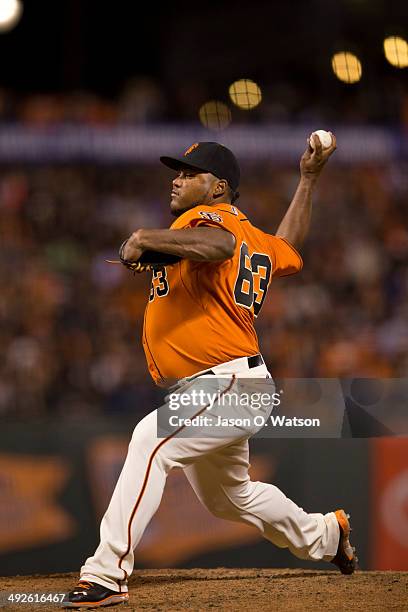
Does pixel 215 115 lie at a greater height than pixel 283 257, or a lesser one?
greater

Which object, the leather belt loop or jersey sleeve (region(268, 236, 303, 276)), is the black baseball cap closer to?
jersey sleeve (region(268, 236, 303, 276))

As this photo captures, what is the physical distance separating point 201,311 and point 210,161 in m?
0.67

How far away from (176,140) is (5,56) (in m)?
4.36

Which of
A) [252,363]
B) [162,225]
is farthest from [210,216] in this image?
[162,225]

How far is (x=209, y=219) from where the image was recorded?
153 inches

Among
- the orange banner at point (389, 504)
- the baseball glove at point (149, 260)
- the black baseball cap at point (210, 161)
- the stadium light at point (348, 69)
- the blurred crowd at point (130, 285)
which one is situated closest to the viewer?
the baseball glove at point (149, 260)

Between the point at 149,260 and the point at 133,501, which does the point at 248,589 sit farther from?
the point at 149,260

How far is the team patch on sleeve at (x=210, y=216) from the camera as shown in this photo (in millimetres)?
3885

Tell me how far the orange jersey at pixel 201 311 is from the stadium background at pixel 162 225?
5.37 feet

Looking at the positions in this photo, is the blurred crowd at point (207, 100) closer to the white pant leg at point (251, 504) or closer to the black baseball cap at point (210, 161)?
the black baseball cap at point (210, 161)

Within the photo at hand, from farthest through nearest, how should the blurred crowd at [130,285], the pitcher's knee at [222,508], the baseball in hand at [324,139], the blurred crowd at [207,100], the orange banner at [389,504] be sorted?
the blurred crowd at [207,100], the blurred crowd at [130,285], the orange banner at [389,504], the baseball in hand at [324,139], the pitcher's knee at [222,508]

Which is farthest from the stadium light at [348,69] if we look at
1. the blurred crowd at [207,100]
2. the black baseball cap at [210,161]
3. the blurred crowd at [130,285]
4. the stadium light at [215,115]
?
the black baseball cap at [210,161]

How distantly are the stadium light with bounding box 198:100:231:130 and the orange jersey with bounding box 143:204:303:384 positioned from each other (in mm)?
8036

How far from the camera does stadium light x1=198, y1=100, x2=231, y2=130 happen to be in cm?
1195
